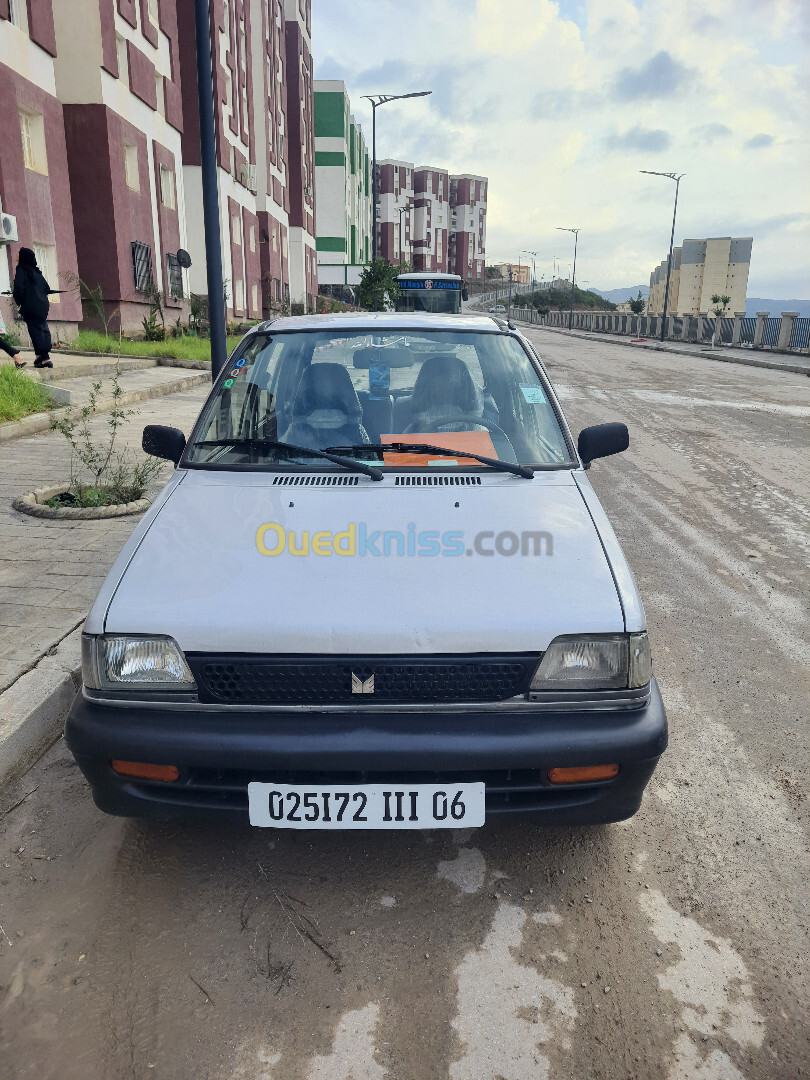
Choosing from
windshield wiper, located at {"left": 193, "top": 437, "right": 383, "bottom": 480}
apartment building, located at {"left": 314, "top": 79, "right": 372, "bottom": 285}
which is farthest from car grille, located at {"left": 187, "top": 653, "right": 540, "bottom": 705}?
apartment building, located at {"left": 314, "top": 79, "right": 372, "bottom": 285}

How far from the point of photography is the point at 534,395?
3436mm

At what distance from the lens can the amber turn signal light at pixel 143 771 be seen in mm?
2312

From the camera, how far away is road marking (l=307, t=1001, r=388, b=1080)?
1.88m

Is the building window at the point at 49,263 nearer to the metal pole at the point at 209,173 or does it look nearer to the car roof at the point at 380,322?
the metal pole at the point at 209,173

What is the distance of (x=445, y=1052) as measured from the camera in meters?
1.94

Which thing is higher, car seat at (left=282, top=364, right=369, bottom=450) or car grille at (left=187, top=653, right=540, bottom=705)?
car seat at (left=282, top=364, right=369, bottom=450)

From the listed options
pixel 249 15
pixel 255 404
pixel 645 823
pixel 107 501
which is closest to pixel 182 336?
pixel 107 501

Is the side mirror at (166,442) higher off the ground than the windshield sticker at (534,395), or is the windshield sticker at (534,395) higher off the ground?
the windshield sticker at (534,395)

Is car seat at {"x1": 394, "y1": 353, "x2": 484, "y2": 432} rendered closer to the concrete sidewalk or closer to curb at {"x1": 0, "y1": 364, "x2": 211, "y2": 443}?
the concrete sidewalk

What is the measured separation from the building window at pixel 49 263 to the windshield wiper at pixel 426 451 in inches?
649

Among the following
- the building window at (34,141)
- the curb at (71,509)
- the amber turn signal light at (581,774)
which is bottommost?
the curb at (71,509)

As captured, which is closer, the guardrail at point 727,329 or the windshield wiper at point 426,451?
the windshield wiper at point 426,451

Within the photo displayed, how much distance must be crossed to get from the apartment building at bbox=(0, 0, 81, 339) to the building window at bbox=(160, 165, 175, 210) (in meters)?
5.65

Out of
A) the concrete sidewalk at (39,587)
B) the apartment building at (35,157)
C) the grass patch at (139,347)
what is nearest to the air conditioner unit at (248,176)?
the apartment building at (35,157)
